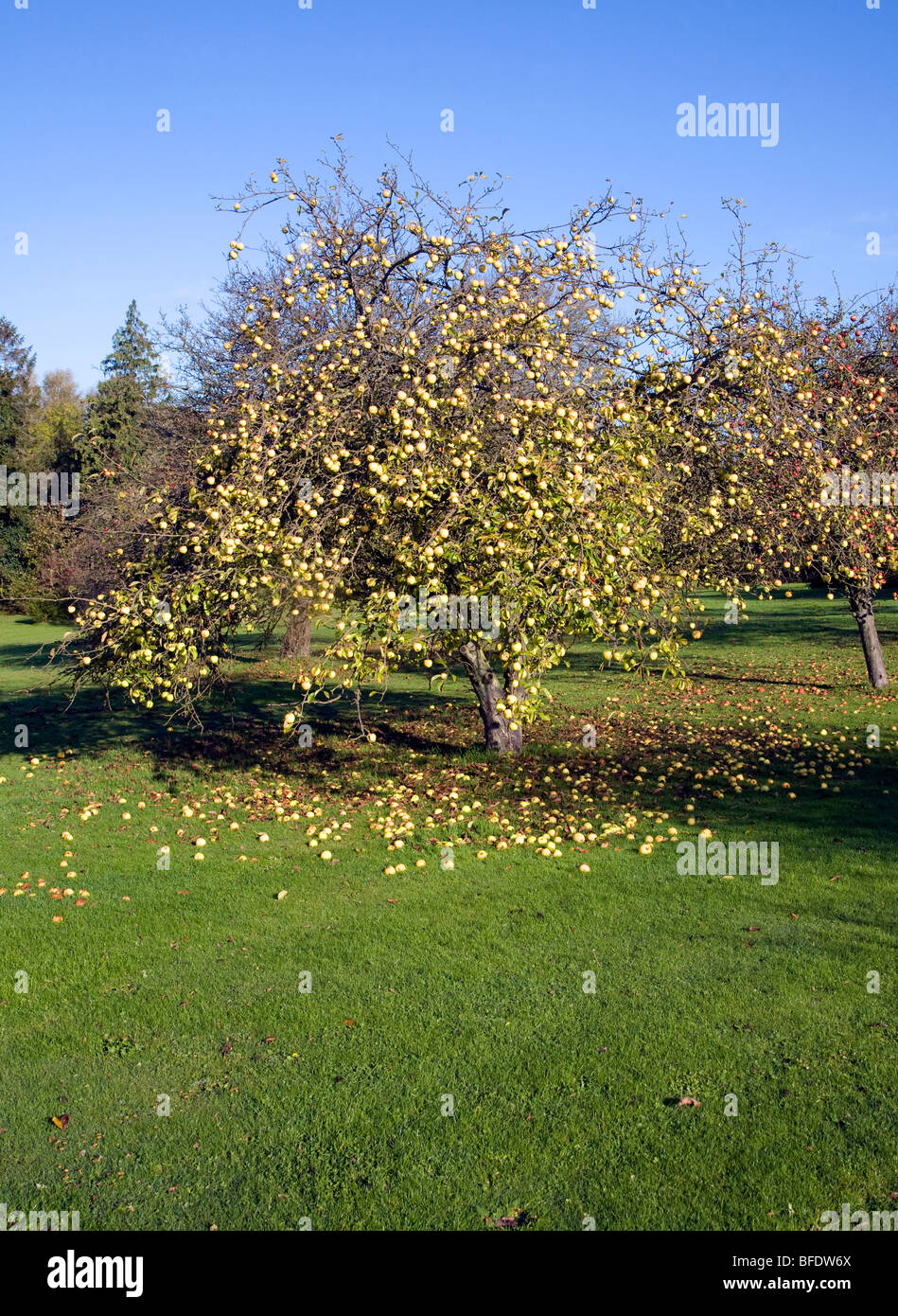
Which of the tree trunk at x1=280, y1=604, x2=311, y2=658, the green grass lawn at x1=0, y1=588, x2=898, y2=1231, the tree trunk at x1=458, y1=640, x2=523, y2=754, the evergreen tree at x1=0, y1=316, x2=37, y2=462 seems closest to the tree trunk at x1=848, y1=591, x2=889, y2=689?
the green grass lawn at x1=0, y1=588, x2=898, y2=1231

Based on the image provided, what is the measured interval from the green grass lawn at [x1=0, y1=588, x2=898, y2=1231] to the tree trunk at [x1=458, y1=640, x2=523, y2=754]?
1.10 ft

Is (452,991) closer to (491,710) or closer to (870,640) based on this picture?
(491,710)

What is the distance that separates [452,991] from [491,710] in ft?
23.0

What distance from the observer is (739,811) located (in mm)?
10570

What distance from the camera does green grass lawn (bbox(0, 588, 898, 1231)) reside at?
15.1 feet

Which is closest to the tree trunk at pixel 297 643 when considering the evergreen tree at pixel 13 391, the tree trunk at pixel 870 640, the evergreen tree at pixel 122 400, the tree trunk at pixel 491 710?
the evergreen tree at pixel 122 400

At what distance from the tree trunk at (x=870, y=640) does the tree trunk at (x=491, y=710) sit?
7.43 metres

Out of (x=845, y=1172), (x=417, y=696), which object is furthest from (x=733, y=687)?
Result: (x=845, y=1172)

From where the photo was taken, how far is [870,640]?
17.9 meters

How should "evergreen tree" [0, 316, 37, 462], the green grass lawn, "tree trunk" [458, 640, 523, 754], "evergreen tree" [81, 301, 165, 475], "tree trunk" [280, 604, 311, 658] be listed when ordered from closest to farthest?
the green grass lawn < "tree trunk" [458, 640, 523, 754] < "tree trunk" [280, 604, 311, 658] < "evergreen tree" [81, 301, 165, 475] < "evergreen tree" [0, 316, 37, 462]

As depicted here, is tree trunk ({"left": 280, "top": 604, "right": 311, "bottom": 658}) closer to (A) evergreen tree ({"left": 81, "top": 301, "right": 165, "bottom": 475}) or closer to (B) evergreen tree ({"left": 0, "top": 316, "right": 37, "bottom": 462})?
(A) evergreen tree ({"left": 81, "top": 301, "right": 165, "bottom": 475})

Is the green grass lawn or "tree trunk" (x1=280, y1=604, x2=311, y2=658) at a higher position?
"tree trunk" (x1=280, y1=604, x2=311, y2=658)

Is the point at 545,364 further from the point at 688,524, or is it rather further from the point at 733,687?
the point at 733,687

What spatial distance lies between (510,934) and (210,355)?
13.8 metres
